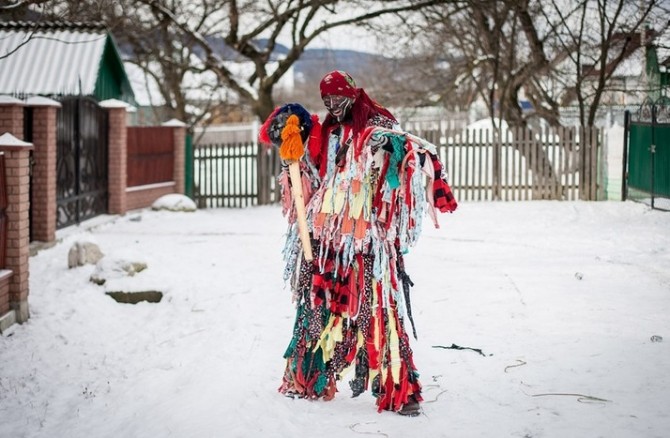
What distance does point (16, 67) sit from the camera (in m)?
20.2

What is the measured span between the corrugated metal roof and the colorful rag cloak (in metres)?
15.5

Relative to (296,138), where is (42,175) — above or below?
below

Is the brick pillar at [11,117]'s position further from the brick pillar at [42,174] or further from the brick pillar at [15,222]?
the brick pillar at [15,222]

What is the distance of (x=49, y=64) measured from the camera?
20.5 meters

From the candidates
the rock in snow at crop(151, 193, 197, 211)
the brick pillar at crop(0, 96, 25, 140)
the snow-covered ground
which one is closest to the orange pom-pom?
the snow-covered ground

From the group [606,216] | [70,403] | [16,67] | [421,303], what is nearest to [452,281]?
[421,303]

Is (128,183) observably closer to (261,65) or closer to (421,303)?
(261,65)

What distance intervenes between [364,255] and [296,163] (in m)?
0.60

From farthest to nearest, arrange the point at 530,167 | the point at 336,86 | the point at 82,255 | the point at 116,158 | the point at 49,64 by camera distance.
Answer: the point at 49,64
the point at 530,167
the point at 116,158
the point at 82,255
the point at 336,86

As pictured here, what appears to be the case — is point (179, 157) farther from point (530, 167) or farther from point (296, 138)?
point (296, 138)

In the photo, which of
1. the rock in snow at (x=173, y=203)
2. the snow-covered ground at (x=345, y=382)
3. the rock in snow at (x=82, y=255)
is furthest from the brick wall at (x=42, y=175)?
the rock in snow at (x=173, y=203)

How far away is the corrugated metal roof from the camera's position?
1992 cm

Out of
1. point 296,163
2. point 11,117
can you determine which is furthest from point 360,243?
point 11,117

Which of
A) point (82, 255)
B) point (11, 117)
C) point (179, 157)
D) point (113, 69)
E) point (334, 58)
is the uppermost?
point (334, 58)
